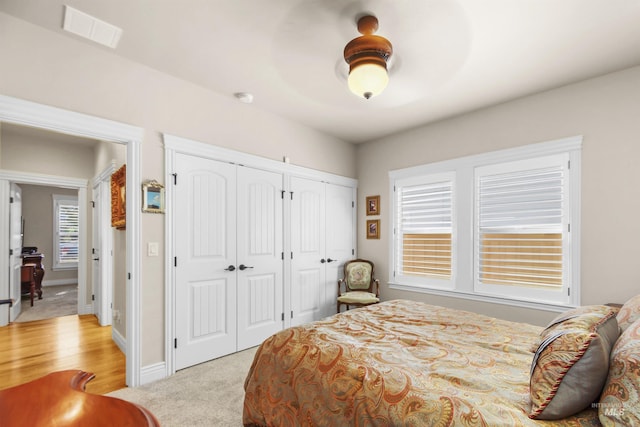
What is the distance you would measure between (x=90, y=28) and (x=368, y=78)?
201 cm

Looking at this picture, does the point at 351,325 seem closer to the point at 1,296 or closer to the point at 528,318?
the point at 528,318

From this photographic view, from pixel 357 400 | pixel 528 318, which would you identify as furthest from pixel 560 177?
pixel 357 400

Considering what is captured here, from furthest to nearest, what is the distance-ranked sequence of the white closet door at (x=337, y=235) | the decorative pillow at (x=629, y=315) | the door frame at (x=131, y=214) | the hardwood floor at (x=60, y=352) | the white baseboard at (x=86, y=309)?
the white baseboard at (x=86, y=309) → the white closet door at (x=337, y=235) → the hardwood floor at (x=60, y=352) → the door frame at (x=131, y=214) → the decorative pillow at (x=629, y=315)

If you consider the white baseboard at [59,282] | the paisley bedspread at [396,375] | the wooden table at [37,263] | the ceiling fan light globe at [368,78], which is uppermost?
the ceiling fan light globe at [368,78]

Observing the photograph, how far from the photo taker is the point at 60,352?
3420mm

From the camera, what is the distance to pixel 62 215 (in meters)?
7.64

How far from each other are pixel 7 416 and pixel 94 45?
8.98 ft

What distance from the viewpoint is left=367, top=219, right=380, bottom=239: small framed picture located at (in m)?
4.64

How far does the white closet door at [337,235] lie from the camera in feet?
14.7

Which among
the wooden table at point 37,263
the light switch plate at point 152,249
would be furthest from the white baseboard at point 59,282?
the light switch plate at point 152,249

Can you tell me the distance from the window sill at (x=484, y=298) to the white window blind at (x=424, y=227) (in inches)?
6.3

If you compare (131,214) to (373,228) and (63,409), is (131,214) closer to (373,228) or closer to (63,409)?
(63,409)

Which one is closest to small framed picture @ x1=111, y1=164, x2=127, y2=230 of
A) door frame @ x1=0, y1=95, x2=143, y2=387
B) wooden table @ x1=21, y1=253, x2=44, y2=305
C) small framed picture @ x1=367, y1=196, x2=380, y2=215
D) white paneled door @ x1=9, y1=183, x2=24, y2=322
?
door frame @ x1=0, y1=95, x2=143, y2=387

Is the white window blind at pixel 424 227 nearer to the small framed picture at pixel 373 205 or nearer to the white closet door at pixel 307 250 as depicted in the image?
the small framed picture at pixel 373 205
